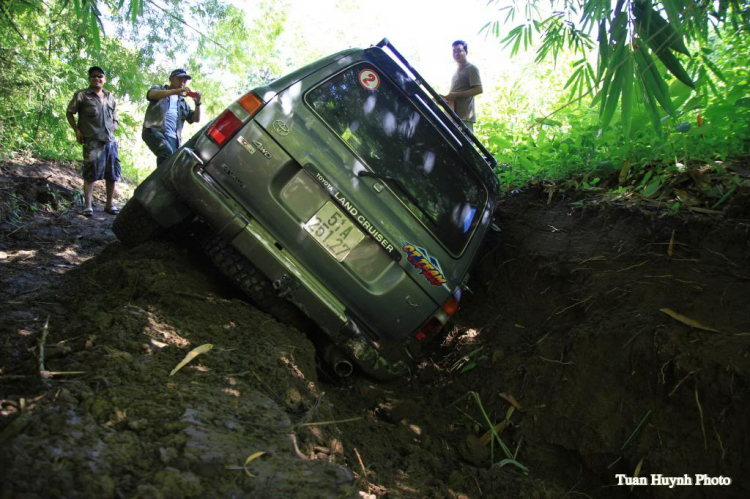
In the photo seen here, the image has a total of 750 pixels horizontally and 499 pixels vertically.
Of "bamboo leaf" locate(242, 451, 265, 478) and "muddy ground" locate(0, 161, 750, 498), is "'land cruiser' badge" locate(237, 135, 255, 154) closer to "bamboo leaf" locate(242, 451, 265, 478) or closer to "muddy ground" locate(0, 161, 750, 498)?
"muddy ground" locate(0, 161, 750, 498)

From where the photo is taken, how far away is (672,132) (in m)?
4.04

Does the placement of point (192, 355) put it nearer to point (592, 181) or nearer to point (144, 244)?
point (144, 244)

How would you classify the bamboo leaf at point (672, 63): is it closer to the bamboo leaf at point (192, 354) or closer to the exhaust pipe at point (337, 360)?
the exhaust pipe at point (337, 360)

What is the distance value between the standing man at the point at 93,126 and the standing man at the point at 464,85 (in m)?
4.18

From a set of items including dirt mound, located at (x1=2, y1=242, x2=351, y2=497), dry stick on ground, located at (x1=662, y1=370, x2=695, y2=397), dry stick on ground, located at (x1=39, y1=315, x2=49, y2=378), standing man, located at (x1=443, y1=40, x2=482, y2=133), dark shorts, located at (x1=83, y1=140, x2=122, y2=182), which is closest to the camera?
dirt mound, located at (x1=2, y1=242, x2=351, y2=497)

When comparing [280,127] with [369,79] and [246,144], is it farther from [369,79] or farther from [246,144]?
[369,79]

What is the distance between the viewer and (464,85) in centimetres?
617

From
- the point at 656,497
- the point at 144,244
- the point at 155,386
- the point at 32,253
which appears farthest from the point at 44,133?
the point at 656,497

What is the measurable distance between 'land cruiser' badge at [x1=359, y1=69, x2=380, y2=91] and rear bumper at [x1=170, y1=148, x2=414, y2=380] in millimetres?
1103

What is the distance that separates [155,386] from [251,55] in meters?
16.6

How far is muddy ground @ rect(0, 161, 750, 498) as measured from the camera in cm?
162

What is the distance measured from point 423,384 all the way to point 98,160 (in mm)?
5183

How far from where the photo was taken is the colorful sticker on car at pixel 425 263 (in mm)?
3227

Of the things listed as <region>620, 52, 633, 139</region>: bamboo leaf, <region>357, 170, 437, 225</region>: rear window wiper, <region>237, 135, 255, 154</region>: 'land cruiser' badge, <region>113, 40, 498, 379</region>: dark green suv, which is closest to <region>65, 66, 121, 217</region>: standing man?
<region>113, 40, 498, 379</region>: dark green suv
